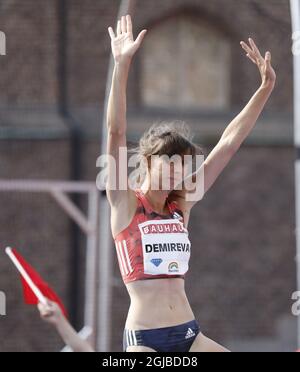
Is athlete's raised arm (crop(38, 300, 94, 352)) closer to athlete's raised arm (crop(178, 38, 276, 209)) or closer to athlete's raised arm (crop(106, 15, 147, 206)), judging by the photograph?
athlete's raised arm (crop(106, 15, 147, 206))

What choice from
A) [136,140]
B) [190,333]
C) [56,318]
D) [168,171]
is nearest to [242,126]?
[168,171]

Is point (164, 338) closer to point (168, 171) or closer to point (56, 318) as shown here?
point (168, 171)

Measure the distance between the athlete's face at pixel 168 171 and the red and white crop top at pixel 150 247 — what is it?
0.38 feet

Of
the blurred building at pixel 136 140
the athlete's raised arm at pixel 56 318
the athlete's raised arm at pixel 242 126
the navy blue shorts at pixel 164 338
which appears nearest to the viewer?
the athlete's raised arm at pixel 56 318

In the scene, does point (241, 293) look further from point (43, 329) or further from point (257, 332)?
point (43, 329)

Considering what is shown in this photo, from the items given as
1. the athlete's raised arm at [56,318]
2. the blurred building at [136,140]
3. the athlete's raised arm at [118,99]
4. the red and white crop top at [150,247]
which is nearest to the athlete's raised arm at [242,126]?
the red and white crop top at [150,247]

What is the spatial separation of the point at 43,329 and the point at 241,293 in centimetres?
228

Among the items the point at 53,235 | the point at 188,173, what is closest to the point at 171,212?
the point at 188,173

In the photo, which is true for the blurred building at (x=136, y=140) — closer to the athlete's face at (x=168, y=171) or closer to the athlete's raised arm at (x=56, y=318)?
the athlete's face at (x=168, y=171)

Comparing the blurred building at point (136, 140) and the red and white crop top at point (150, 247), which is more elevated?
the blurred building at point (136, 140)

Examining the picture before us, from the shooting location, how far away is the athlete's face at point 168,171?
15.6 ft

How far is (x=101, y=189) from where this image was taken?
8.80m

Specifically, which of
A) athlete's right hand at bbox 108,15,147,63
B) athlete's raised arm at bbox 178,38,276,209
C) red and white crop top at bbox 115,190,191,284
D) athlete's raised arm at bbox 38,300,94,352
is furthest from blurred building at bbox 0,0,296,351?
athlete's raised arm at bbox 38,300,94,352
